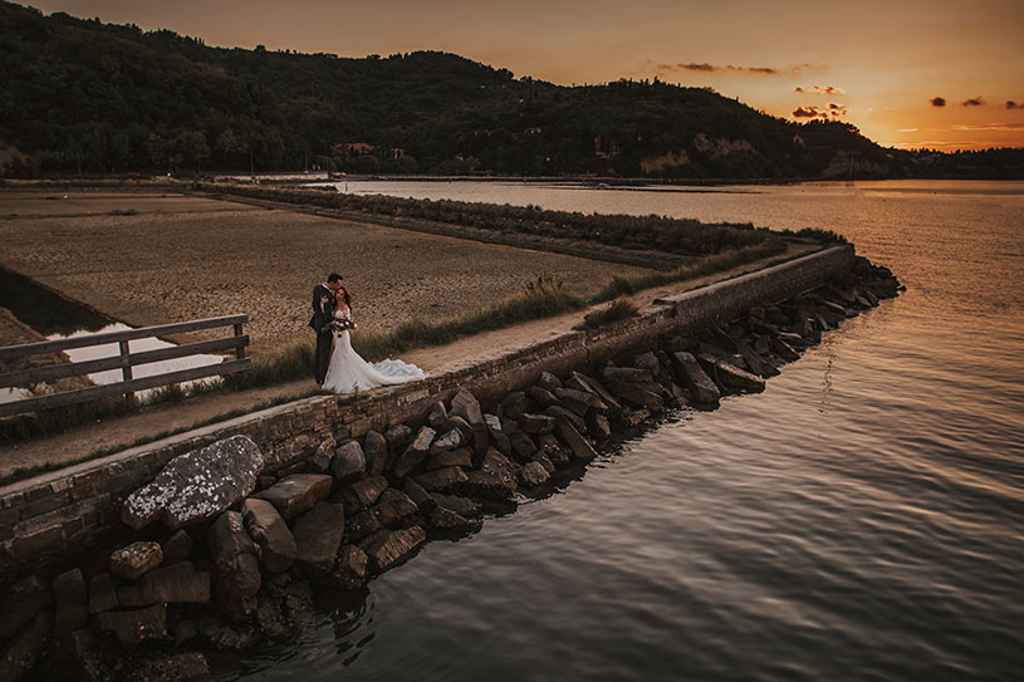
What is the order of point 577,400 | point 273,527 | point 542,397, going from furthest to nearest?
point 577,400 < point 542,397 < point 273,527

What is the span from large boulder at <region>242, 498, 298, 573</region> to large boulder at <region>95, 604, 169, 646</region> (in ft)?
3.61

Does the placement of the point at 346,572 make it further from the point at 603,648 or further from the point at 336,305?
the point at 336,305

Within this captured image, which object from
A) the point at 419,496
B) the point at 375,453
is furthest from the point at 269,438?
the point at 419,496

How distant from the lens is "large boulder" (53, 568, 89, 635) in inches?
252

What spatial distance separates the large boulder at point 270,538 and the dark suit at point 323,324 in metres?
2.82

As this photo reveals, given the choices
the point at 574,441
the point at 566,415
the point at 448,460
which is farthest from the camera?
the point at 566,415

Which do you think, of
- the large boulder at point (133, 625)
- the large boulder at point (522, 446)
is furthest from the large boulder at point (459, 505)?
the large boulder at point (133, 625)

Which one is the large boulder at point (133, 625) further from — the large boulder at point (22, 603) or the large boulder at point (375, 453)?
the large boulder at point (375, 453)

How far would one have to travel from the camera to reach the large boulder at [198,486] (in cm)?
718

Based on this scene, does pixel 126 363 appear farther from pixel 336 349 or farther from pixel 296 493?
pixel 296 493

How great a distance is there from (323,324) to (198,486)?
10.6 ft

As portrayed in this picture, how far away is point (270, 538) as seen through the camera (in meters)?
7.30

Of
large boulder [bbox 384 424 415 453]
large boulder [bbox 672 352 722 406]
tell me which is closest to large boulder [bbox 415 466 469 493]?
large boulder [bbox 384 424 415 453]

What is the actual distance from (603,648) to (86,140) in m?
145
